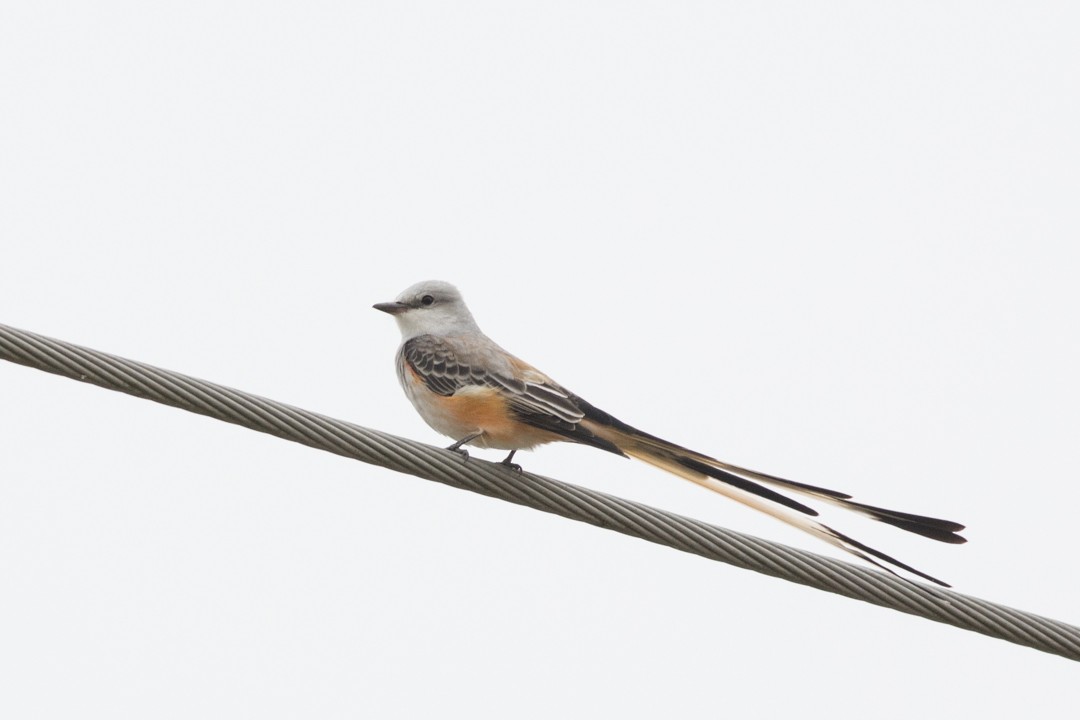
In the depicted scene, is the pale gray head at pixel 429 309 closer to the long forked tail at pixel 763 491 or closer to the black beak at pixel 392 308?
the black beak at pixel 392 308

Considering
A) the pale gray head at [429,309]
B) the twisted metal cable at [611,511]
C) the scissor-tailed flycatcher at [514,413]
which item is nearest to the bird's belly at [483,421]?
the scissor-tailed flycatcher at [514,413]

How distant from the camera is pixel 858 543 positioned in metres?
5.00

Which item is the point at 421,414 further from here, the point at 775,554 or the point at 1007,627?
the point at 1007,627

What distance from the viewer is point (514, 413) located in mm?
6367

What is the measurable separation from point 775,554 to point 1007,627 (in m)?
0.75

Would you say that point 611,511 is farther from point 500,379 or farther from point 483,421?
point 500,379

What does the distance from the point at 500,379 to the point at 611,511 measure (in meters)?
1.94

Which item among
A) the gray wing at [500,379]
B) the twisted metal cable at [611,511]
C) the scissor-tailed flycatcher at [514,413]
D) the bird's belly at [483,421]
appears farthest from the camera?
the bird's belly at [483,421]

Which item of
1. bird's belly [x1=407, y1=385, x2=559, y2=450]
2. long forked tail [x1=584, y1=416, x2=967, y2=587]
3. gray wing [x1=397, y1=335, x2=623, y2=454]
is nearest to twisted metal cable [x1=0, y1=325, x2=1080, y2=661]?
long forked tail [x1=584, y1=416, x2=967, y2=587]

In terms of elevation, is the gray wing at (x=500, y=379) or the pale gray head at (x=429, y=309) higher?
the pale gray head at (x=429, y=309)

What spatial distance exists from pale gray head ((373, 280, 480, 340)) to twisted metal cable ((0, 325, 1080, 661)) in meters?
2.71

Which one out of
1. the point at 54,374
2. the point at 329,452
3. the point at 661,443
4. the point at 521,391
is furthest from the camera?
the point at 521,391

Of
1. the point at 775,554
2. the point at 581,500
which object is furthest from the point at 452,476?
the point at 775,554

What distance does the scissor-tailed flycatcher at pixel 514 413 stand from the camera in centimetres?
519
